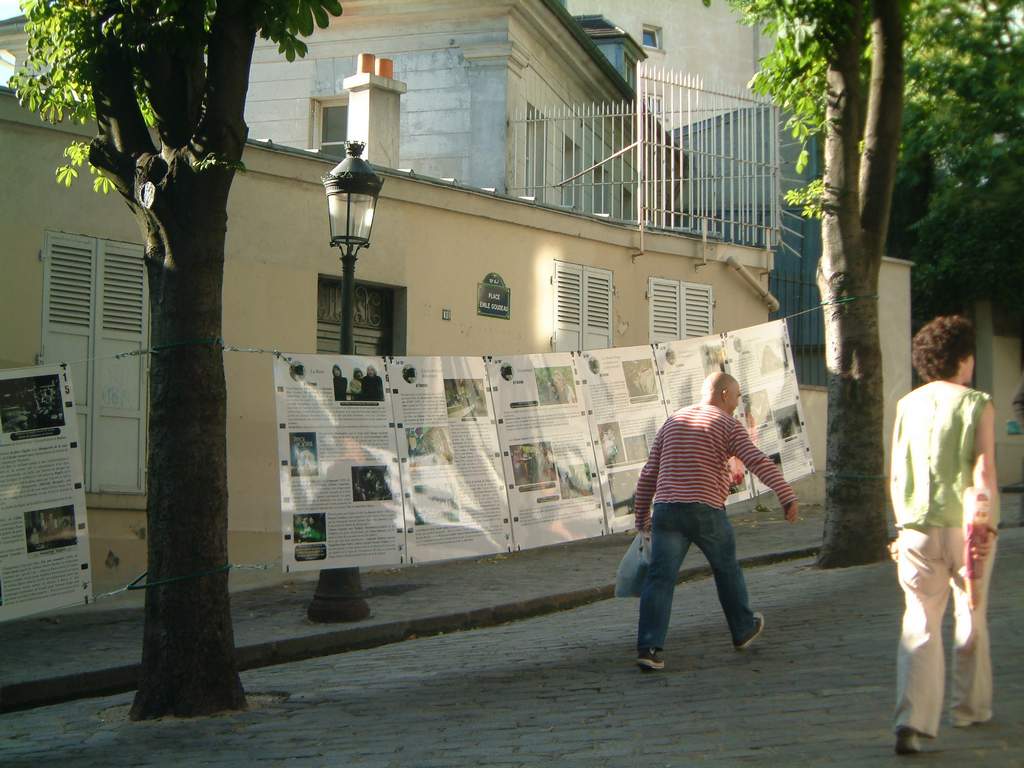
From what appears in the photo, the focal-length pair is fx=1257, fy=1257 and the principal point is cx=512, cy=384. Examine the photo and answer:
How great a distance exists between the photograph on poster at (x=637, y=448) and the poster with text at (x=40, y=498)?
14.8ft

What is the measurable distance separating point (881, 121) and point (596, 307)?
5.75 meters

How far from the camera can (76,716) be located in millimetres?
7672

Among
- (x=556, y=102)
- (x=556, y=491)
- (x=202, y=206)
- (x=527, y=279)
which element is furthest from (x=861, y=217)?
(x=556, y=102)

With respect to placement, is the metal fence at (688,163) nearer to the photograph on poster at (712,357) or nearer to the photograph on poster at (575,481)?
the photograph on poster at (712,357)

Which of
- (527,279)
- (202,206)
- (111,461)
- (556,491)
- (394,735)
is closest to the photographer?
(394,735)

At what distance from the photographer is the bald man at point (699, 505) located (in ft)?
25.3

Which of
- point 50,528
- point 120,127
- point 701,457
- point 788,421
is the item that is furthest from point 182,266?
point 788,421

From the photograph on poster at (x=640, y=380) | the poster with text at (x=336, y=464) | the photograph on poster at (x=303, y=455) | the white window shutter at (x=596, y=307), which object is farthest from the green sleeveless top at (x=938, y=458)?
the white window shutter at (x=596, y=307)

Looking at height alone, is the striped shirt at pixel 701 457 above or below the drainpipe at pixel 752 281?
below

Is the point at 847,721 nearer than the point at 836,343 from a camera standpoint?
Yes

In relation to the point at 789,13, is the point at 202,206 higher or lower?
lower

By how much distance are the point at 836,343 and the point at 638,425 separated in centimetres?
224

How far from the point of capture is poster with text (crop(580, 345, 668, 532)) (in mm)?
10500

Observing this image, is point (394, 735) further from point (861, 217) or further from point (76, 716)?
point (861, 217)
